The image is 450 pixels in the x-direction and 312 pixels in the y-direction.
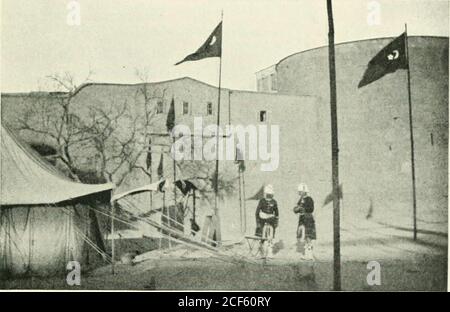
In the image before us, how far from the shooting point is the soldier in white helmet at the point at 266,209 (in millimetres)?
5023

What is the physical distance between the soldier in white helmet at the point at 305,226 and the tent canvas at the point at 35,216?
210 cm

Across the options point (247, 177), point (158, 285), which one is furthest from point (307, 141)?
point (158, 285)

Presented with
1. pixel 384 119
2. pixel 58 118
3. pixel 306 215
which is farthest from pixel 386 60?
pixel 58 118

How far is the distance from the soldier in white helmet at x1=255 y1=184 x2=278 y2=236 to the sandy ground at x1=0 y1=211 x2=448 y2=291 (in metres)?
0.24

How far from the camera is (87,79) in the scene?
16.0 feet

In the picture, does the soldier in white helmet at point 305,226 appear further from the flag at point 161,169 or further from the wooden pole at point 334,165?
the flag at point 161,169

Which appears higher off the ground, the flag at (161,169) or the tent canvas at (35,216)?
the flag at (161,169)

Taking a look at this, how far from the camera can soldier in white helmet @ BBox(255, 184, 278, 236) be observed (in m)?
5.02

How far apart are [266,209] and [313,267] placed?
76 cm

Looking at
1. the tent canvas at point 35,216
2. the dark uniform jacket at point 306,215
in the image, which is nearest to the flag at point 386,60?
the dark uniform jacket at point 306,215

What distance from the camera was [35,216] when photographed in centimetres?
476

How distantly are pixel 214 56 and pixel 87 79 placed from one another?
131cm

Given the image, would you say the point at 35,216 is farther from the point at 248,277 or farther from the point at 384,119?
the point at 384,119

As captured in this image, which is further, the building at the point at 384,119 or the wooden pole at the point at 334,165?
the building at the point at 384,119
